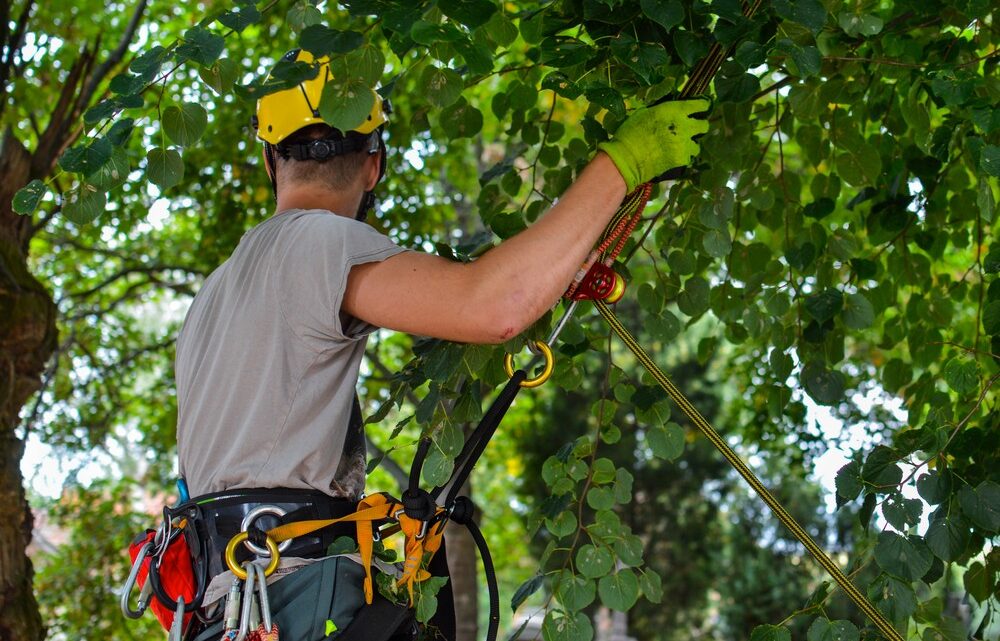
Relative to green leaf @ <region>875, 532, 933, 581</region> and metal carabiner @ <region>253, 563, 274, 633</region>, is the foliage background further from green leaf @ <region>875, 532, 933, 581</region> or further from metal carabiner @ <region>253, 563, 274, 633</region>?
metal carabiner @ <region>253, 563, 274, 633</region>

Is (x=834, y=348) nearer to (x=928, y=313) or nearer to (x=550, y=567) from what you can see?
(x=928, y=313)

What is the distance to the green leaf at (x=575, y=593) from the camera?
2316mm

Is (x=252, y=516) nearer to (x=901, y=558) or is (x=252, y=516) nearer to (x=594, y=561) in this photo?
(x=594, y=561)

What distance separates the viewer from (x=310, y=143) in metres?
2.25

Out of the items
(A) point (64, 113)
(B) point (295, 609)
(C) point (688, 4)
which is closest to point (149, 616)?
(A) point (64, 113)

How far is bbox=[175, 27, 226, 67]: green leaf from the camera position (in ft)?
5.43

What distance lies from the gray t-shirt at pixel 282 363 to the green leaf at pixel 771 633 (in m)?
0.91

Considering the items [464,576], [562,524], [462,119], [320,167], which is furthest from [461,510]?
[464,576]

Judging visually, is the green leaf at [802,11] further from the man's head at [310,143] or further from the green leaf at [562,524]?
the green leaf at [562,524]

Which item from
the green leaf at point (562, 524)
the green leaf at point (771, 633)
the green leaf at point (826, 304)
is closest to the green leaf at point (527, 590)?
the green leaf at point (562, 524)

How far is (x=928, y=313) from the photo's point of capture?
3.50 metres

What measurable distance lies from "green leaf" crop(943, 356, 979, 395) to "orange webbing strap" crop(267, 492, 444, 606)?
1211 millimetres

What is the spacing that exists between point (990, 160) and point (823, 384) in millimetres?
982

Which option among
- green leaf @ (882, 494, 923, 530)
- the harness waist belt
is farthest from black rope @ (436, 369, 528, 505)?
green leaf @ (882, 494, 923, 530)
